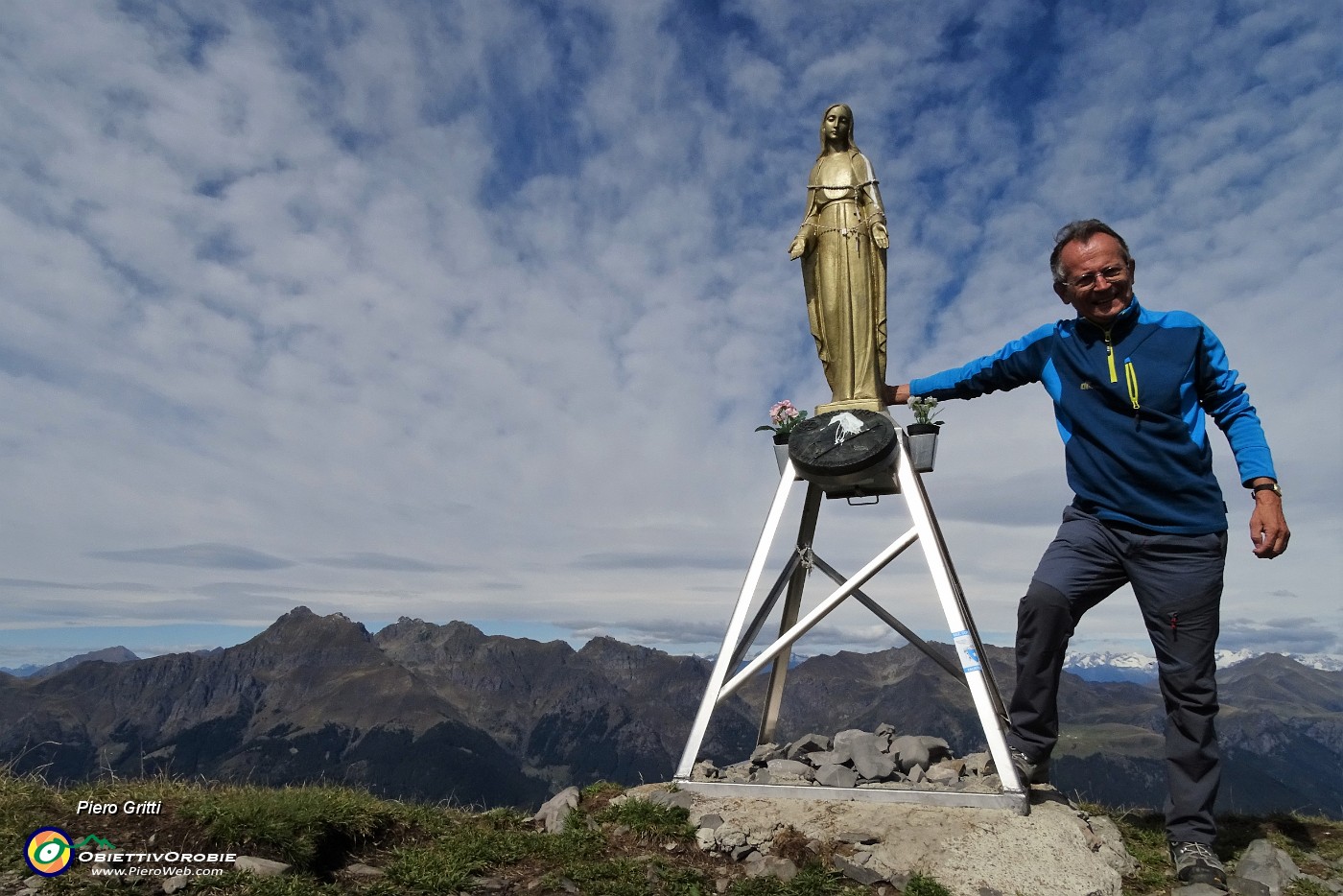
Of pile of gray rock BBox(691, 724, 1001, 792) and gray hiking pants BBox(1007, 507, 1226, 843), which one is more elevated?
gray hiking pants BBox(1007, 507, 1226, 843)

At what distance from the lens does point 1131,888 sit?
5.11 meters

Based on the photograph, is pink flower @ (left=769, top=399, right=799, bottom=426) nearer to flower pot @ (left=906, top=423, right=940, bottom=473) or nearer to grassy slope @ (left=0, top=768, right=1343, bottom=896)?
flower pot @ (left=906, top=423, right=940, bottom=473)

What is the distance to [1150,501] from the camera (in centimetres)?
514

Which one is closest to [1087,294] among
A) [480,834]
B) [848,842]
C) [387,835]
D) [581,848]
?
[848,842]

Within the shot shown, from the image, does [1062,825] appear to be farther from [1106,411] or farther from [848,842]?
[1106,411]

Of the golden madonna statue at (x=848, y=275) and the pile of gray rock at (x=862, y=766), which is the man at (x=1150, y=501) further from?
the golden madonna statue at (x=848, y=275)

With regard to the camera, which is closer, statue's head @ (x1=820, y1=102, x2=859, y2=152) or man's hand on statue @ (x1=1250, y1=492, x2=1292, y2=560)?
man's hand on statue @ (x1=1250, y1=492, x2=1292, y2=560)

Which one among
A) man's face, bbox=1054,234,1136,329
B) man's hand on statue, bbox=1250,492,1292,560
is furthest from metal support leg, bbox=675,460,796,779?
man's hand on statue, bbox=1250,492,1292,560

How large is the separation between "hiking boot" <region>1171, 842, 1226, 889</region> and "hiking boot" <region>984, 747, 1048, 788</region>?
1029mm

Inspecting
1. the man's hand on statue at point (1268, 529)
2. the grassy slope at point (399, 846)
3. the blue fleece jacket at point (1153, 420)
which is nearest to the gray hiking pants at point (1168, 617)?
the blue fleece jacket at point (1153, 420)

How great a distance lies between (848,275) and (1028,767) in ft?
16.1

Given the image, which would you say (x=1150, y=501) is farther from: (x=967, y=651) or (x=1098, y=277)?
(x=967, y=651)

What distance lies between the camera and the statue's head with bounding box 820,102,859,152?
8328 millimetres

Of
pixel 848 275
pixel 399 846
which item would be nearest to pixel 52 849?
pixel 399 846
